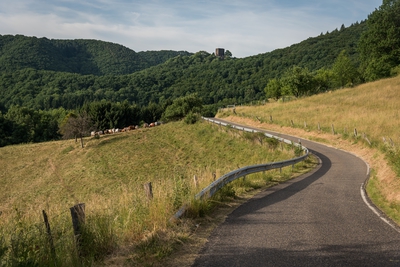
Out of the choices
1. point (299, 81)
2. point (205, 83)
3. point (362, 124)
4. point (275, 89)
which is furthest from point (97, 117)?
point (205, 83)

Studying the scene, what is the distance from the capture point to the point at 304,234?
6.88 meters

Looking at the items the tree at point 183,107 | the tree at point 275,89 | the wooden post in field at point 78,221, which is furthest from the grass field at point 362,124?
the tree at point 275,89

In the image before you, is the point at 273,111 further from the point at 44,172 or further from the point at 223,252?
the point at 223,252

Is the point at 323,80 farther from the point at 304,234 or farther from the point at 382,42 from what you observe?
the point at 304,234

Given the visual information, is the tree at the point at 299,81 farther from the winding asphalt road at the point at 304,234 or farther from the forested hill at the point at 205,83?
the winding asphalt road at the point at 304,234

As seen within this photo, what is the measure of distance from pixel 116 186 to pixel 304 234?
91.2 feet

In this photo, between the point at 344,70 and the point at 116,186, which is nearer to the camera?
the point at 116,186

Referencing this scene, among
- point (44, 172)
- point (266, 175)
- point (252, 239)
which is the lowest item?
point (44, 172)

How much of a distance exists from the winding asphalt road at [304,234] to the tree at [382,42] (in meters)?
60.8

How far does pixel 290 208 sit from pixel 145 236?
180 inches

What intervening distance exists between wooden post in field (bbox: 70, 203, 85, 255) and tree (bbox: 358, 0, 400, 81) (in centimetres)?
6857

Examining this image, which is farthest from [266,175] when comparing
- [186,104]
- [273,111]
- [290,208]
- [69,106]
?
[69,106]

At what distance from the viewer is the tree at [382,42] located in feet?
209

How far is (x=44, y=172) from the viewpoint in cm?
4291
